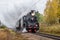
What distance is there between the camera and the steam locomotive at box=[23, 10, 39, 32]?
1020 inches

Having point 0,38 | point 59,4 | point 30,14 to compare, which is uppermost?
point 59,4

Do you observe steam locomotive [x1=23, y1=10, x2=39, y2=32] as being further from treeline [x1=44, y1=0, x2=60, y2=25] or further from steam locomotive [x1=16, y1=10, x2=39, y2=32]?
treeline [x1=44, y1=0, x2=60, y2=25]

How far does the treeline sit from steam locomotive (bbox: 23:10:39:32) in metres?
10.3

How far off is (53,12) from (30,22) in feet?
43.4

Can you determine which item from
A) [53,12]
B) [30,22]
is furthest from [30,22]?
[53,12]

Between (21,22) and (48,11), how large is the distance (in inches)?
652

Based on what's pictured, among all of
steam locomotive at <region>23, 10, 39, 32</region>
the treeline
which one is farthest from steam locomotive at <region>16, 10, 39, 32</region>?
the treeline

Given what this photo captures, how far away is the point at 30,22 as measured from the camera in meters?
26.4

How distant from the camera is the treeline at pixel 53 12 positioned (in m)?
36.8

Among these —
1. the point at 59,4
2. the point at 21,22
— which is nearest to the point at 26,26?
the point at 21,22

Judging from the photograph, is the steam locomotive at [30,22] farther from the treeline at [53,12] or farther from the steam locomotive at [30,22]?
the treeline at [53,12]

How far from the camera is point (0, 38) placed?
418 inches

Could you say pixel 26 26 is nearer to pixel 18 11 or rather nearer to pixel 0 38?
pixel 18 11

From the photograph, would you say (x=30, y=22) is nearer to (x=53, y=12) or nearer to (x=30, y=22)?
(x=30, y=22)
